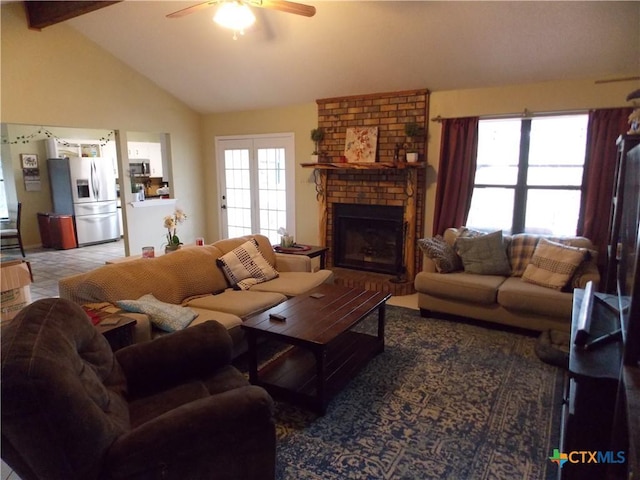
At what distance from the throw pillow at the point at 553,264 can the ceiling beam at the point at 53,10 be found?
4541mm

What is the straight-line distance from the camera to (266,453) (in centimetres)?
161

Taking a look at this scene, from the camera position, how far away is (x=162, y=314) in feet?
8.33

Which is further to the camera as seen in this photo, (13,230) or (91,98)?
(13,230)

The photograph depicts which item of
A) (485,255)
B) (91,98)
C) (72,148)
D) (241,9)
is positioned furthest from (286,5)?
(72,148)

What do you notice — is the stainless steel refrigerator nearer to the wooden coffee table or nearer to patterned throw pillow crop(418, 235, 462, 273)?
the wooden coffee table

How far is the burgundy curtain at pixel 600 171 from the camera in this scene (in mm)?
3693

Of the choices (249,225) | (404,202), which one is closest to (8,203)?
(249,225)

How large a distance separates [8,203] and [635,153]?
360 inches

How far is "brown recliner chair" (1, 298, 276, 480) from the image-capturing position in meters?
1.21

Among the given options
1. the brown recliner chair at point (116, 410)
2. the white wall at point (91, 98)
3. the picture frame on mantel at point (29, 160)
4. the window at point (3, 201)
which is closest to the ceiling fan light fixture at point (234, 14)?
the brown recliner chair at point (116, 410)

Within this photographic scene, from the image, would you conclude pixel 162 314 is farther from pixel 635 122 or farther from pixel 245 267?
pixel 635 122

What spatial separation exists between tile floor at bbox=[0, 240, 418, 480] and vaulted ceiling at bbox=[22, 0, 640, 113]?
2574 millimetres

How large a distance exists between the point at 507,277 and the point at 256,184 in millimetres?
3809

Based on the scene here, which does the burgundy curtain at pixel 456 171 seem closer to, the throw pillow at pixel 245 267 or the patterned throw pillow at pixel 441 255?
the patterned throw pillow at pixel 441 255
